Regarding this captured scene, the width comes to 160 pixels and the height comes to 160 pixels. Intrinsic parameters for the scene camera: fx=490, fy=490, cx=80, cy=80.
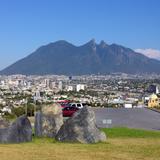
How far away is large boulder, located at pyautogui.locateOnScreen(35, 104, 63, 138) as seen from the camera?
20.1m

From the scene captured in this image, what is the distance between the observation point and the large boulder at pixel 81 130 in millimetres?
17859

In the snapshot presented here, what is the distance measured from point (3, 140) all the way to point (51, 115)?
3091 mm

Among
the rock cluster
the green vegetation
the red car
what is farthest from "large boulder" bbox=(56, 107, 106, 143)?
the red car

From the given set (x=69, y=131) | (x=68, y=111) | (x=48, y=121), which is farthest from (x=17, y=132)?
(x=68, y=111)

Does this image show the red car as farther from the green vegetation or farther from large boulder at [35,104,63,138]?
large boulder at [35,104,63,138]

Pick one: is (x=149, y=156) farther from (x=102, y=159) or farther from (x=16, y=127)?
(x=16, y=127)

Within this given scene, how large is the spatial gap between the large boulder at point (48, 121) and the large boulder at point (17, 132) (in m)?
1.88

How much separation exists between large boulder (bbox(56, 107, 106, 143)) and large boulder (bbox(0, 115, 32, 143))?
120cm

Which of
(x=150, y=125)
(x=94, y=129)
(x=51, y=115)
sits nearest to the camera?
(x=94, y=129)

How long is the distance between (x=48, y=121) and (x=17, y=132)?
2.51 meters

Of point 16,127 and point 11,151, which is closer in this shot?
point 11,151

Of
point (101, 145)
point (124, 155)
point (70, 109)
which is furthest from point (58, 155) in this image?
point (70, 109)

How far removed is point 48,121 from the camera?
20.3 metres

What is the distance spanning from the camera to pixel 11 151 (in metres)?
14.8
